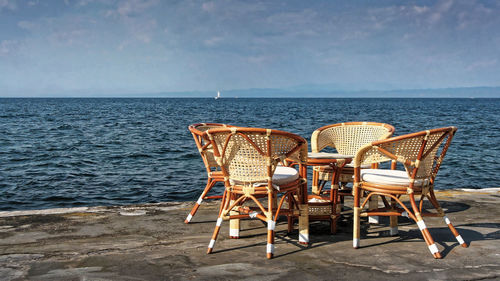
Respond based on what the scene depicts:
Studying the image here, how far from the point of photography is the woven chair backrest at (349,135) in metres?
5.35

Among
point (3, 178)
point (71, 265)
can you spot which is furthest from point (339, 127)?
point (3, 178)

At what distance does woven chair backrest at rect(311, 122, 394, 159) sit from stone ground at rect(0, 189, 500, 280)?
42.7 inches

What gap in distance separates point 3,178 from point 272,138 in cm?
978

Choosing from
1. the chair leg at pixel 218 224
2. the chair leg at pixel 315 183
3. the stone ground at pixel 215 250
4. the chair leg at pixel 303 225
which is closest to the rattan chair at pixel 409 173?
the stone ground at pixel 215 250

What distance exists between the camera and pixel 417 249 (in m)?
3.82

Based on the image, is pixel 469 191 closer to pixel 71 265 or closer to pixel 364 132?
pixel 364 132

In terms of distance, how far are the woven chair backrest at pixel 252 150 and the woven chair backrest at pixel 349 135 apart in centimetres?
162

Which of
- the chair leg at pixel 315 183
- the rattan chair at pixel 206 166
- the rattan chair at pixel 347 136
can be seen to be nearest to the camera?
the rattan chair at pixel 206 166

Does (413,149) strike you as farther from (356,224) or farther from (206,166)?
(206,166)

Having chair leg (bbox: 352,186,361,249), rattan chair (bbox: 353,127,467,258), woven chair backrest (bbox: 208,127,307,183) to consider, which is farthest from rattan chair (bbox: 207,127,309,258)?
rattan chair (bbox: 353,127,467,258)

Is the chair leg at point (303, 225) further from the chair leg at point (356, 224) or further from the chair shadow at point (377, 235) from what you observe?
the chair leg at point (356, 224)

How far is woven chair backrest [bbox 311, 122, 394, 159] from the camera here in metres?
5.35

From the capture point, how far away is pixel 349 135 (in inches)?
216

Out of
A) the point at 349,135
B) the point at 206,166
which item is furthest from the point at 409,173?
the point at 206,166
